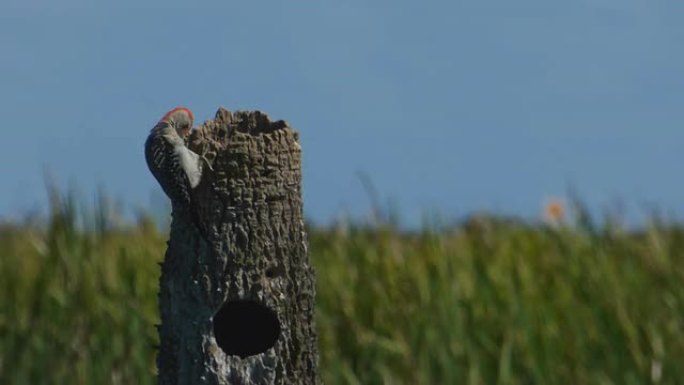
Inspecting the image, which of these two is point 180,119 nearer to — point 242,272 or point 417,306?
point 242,272

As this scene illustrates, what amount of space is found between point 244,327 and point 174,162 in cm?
51

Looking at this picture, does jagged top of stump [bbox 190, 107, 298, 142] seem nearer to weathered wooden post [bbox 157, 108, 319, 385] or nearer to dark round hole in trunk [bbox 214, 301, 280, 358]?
weathered wooden post [bbox 157, 108, 319, 385]

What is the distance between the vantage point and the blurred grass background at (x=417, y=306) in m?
7.25

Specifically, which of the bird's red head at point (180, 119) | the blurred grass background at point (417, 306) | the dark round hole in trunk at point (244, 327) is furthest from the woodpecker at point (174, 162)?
the blurred grass background at point (417, 306)

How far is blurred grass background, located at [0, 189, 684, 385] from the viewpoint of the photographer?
23.8ft

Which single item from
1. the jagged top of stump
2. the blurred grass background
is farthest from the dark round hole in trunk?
the blurred grass background

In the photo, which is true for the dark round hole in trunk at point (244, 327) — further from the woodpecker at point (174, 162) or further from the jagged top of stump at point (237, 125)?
the jagged top of stump at point (237, 125)

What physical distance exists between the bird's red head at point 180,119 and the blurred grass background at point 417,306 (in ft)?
10.6

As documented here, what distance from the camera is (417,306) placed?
7.51 metres

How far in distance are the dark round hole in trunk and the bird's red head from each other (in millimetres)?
566

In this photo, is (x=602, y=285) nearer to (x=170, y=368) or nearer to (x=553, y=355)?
(x=553, y=355)

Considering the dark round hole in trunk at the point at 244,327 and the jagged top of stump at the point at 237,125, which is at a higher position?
the jagged top of stump at the point at 237,125

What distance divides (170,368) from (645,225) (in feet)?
18.0

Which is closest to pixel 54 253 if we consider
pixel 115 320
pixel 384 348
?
pixel 115 320
